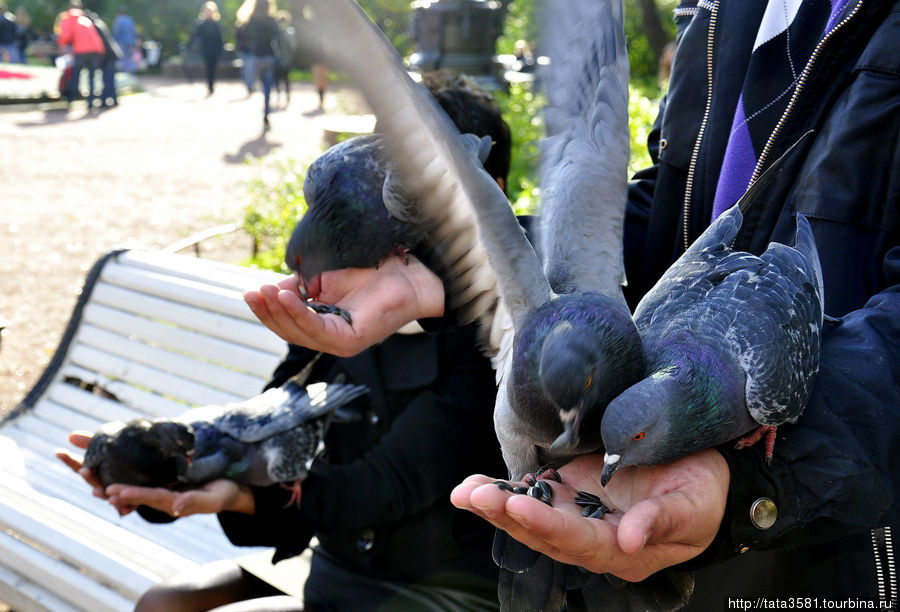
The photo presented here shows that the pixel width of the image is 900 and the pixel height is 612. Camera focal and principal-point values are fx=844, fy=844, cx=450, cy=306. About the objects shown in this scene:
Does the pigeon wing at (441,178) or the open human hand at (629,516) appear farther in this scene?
the pigeon wing at (441,178)

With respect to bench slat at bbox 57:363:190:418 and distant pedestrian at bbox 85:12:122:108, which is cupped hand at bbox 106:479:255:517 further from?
distant pedestrian at bbox 85:12:122:108

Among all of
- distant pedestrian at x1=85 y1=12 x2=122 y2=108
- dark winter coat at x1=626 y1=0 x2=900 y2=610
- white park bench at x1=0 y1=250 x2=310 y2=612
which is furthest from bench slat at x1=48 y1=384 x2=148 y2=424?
A: distant pedestrian at x1=85 y1=12 x2=122 y2=108

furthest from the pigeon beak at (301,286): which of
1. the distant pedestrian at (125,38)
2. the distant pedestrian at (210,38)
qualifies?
the distant pedestrian at (125,38)

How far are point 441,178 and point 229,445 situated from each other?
1.43 m

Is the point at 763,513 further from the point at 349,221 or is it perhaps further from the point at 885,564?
the point at 349,221

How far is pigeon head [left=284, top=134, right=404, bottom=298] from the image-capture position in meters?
2.36

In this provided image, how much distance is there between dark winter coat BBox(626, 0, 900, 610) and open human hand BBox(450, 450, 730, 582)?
6 cm

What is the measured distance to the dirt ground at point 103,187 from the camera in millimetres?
8016

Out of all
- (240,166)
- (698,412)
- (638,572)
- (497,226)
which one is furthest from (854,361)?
(240,166)

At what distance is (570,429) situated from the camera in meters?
1.70

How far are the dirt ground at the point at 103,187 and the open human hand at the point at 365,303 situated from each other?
620 millimetres

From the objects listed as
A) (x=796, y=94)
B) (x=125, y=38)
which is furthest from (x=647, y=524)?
(x=125, y=38)

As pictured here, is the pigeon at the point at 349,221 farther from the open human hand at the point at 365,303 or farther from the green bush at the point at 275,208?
the green bush at the point at 275,208

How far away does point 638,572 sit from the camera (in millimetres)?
1572
